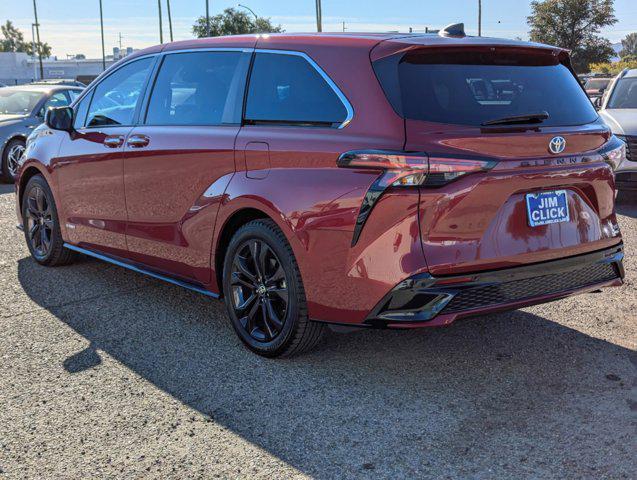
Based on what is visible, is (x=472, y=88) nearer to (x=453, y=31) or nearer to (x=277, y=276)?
(x=453, y=31)

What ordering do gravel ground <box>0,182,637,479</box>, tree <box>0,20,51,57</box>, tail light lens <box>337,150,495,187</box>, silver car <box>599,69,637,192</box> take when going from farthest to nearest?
tree <box>0,20,51,57</box>, silver car <box>599,69,637,192</box>, tail light lens <box>337,150,495,187</box>, gravel ground <box>0,182,637,479</box>

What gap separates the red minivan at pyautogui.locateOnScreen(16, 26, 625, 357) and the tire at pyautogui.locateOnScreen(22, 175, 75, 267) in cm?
170

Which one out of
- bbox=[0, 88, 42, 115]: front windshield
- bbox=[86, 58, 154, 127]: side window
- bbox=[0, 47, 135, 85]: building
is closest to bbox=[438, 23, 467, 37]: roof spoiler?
bbox=[86, 58, 154, 127]: side window

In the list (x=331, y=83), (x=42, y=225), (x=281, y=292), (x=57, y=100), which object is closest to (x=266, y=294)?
(x=281, y=292)

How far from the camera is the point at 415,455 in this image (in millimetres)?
3303

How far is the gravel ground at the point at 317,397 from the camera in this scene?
326 centimetres

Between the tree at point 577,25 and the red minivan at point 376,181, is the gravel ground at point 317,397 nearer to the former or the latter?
the red minivan at point 376,181

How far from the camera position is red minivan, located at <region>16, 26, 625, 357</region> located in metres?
3.63

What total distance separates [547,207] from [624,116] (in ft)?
24.5

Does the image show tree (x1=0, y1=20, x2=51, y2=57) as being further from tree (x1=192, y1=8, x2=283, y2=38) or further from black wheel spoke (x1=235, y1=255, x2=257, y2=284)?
black wheel spoke (x1=235, y1=255, x2=257, y2=284)

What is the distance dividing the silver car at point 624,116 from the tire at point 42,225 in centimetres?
593

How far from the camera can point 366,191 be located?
366cm

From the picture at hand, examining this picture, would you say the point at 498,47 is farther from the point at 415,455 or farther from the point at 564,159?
the point at 415,455

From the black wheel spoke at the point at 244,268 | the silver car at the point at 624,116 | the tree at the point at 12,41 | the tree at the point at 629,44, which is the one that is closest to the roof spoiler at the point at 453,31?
the black wheel spoke at the point at 244,268
